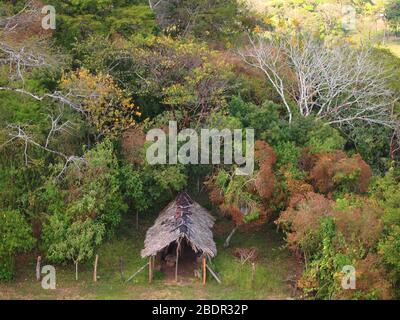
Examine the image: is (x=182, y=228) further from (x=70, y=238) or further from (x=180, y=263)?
(x=70, y=238)

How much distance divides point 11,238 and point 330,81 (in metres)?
12.9

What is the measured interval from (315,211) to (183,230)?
12.9 ft

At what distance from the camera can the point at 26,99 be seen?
1923cm

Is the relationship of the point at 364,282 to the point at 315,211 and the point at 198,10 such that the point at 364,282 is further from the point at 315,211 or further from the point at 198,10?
the point at 198,10

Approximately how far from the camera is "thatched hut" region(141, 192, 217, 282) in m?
17.0

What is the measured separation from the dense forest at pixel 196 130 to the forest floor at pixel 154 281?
7cm

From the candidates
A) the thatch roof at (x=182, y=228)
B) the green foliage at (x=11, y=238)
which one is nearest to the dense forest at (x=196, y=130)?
the green foliage at (x=11, y=238)

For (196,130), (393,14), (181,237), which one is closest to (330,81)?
(196,130)

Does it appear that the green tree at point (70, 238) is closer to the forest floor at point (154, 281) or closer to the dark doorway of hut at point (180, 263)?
the forest floor at point (154, 281)

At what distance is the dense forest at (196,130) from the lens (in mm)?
16750

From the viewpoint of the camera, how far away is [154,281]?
1727cm

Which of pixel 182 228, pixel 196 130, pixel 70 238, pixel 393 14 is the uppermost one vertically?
pixel 393 14

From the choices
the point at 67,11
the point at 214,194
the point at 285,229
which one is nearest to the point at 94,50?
the point at 67,11

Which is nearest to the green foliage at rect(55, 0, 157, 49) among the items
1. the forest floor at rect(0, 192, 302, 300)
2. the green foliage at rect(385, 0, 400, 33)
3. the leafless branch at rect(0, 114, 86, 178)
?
the leafless branch at rect(0, 114, 86, 178)
